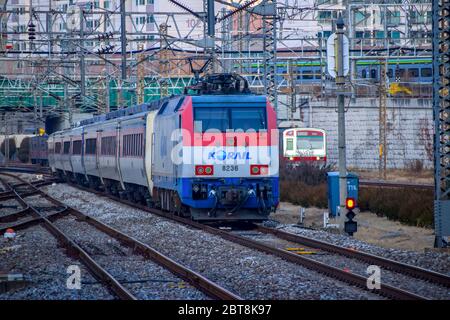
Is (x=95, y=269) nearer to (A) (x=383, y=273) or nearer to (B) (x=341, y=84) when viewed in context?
(A) (x=383, y=273)

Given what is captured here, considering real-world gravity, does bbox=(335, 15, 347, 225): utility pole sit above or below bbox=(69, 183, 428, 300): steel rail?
above

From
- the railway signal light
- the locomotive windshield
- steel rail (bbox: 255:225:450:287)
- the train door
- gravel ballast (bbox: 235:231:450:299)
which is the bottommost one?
gravel ballast (bbox: 235:231:450:299)

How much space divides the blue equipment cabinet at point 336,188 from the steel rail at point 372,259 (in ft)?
9.95

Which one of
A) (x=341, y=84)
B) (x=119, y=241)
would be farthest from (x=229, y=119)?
(x=119, y=241)

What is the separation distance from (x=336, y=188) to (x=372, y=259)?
321 inches

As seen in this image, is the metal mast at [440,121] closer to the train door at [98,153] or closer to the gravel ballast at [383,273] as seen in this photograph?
the gravel ballast at [383,273]

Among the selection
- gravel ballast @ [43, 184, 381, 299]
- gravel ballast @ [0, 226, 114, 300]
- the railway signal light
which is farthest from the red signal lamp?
gravel ballast @ [0, 226, 114, 300]

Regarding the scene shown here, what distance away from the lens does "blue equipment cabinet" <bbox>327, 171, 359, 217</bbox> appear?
2155 cm

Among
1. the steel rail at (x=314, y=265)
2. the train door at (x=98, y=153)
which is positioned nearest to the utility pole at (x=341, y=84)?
the steel rail at (x=314, y=265)

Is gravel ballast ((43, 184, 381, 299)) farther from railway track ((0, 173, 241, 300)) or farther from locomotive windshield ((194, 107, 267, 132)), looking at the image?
locomotive windshield ((194, 107, 267, 132))

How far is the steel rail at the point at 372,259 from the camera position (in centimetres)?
Result: 1216

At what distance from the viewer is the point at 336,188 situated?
2236cm

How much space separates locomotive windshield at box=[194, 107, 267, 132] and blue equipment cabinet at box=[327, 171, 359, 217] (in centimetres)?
263
